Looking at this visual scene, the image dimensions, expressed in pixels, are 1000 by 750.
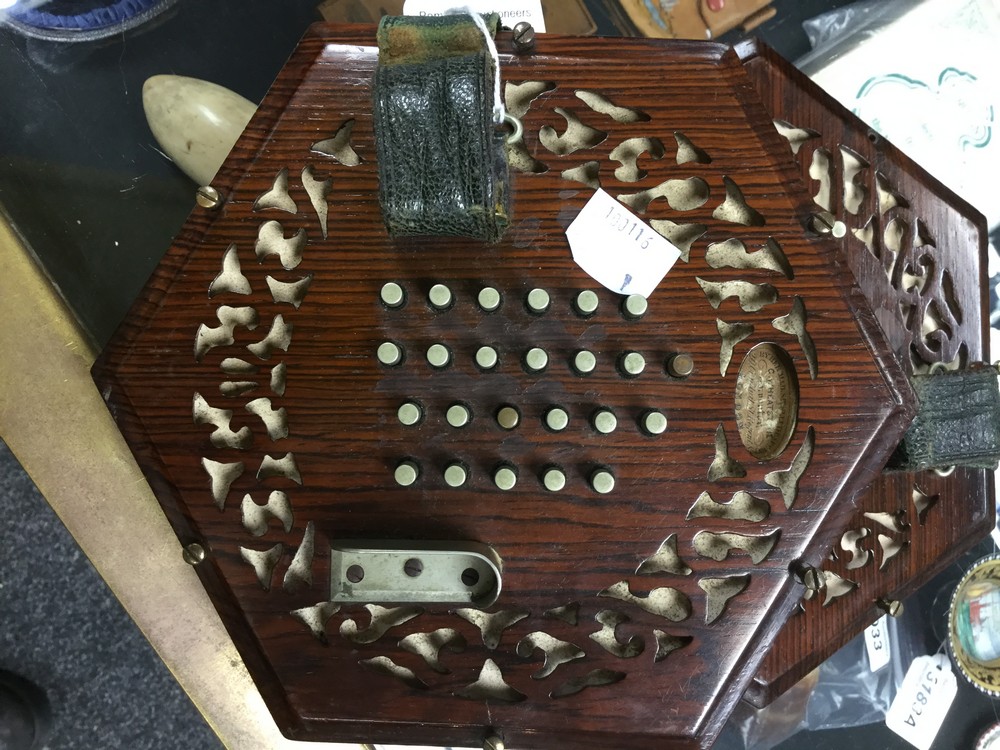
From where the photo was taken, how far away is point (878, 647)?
127cm

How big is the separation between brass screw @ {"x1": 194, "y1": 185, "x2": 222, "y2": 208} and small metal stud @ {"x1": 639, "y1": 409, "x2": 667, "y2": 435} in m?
0.45

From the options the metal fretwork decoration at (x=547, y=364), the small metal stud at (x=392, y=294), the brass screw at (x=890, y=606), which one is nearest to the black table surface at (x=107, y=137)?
the metal fretwork decoration at (x=547, y=364)

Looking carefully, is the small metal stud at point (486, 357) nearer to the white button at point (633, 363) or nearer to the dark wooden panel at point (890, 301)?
the white button at point (633, 363)

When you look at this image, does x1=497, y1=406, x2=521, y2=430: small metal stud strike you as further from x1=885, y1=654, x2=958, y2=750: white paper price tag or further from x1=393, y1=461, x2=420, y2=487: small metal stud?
x1=885, y1=654, x2=958, y2=750: white paper price tag

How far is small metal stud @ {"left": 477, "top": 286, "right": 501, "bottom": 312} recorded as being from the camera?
0.70 metres

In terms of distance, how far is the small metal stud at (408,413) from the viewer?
0.70m

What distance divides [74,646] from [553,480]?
3.19 feet

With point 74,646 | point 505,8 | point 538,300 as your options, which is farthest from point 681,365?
point 74,646

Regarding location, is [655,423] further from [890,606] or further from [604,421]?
[890,606]

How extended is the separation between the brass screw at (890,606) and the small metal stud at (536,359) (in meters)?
0.52

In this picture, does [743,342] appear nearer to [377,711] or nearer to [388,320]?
[388,320]

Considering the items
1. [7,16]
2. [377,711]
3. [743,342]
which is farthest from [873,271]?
[7,16]

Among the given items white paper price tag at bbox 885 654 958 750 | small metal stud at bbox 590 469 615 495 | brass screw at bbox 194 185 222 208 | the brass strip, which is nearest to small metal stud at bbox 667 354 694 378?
small metal stud at bbox 590 469 615 495

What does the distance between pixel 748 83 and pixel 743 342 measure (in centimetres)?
25
